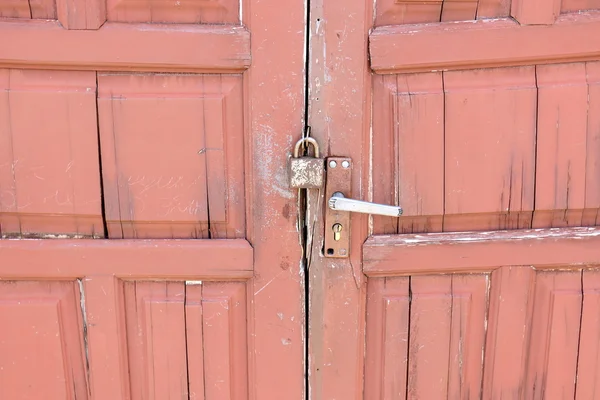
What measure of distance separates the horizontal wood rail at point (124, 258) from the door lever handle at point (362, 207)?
0.86 feet

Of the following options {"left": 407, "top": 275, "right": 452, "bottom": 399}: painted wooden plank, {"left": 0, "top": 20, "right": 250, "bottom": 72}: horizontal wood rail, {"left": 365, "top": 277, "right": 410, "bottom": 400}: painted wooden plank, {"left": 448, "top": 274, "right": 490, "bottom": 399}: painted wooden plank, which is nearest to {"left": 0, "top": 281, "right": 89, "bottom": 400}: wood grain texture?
{"left": 0, "top": 20, "right": 250, "bottom": 72}: horizontal wood rail

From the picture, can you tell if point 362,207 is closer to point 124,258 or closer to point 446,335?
point 446,335

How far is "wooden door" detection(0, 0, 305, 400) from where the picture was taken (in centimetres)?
139

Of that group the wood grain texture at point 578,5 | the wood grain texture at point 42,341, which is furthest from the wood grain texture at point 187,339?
the wood grain texture at point 578,5

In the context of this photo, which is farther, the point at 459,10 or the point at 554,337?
the point at 554,337

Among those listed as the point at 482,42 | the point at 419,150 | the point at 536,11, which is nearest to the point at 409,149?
the point at 419,150

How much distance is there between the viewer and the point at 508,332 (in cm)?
154

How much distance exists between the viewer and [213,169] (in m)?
1.44

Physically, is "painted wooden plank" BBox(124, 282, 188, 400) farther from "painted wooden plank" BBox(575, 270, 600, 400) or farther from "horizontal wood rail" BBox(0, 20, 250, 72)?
"painted wooden plank" BBox(575, 270, 600, 400)

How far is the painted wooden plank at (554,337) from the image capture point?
1521mm

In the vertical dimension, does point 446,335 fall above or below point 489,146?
below

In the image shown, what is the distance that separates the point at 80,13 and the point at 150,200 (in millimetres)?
485

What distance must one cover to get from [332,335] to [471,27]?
0.87 metres

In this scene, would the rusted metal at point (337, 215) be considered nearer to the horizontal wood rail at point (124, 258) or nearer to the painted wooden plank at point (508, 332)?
the horizontal wood rail at point (124, 258)
